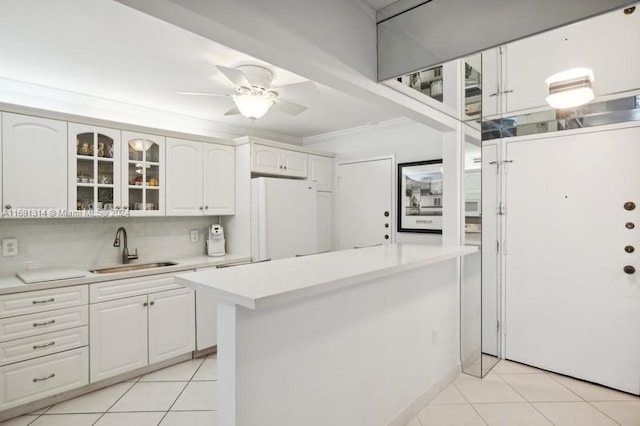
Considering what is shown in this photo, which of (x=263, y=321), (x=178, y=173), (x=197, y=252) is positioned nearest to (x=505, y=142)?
(x=263, y=321)

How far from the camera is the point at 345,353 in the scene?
178cm

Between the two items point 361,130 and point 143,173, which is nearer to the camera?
point 143,173

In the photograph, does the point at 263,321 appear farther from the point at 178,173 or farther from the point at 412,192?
the point at 412,192

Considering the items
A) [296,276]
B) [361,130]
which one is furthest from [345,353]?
[361,130]

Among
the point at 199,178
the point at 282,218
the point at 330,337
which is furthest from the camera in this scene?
the point at 282,218

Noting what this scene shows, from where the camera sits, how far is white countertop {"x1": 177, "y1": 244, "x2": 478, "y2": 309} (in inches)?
49.9

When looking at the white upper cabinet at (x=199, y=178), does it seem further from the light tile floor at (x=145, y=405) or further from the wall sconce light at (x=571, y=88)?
the wall sconce light at (x=571, y=88)

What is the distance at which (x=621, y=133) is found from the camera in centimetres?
249

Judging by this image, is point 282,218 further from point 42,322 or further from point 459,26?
point 459,26

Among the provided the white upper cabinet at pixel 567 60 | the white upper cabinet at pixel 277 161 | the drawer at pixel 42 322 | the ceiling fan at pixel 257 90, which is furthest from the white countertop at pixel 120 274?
the white upper cabinet at pixel 567 60

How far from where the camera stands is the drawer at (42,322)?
7.48 feet

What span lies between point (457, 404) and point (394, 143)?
2693mm

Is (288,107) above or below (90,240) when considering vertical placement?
above

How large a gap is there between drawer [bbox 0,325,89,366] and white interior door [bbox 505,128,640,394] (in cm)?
347
